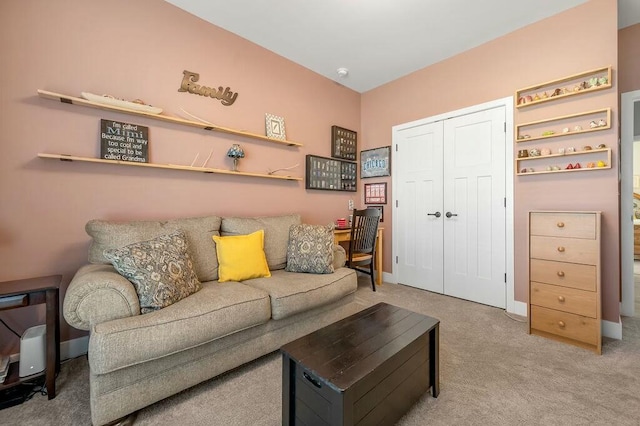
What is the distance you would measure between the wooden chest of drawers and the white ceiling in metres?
1.86

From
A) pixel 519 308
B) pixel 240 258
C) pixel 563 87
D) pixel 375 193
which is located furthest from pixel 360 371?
pixel 375 193

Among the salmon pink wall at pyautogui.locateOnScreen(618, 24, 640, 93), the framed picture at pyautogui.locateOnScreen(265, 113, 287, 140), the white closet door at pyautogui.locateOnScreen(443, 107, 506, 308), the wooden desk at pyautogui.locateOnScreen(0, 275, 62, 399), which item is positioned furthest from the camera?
the framed picture at pyautogui.locateOnScreen(265, 113, 287, 140)

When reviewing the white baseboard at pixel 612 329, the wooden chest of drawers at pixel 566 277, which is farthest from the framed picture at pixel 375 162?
the white baseboard at pixel 612 329

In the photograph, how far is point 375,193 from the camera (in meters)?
3.98

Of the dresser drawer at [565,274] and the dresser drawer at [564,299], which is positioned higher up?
the dresser drawer at [565,274]

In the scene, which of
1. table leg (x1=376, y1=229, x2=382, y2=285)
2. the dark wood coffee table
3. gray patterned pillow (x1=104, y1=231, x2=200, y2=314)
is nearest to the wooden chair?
table leg (x1=376, y1=229, x2=382, y2=285)

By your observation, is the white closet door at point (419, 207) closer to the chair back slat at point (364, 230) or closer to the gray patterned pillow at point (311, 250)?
the chair back slat at point (364, 230)

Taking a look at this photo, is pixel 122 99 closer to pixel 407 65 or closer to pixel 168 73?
pixel 168 73

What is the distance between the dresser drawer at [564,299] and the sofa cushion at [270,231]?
2131 millimetres

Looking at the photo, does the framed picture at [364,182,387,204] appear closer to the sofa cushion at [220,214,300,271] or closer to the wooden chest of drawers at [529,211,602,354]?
the sofa cushion at [220,214,300,271]

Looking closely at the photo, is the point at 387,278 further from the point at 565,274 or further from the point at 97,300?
the point at 97,300

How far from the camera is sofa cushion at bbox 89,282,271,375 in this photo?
122cm

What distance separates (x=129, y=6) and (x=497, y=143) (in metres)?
3.54

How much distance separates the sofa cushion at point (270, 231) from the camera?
2.40 m
